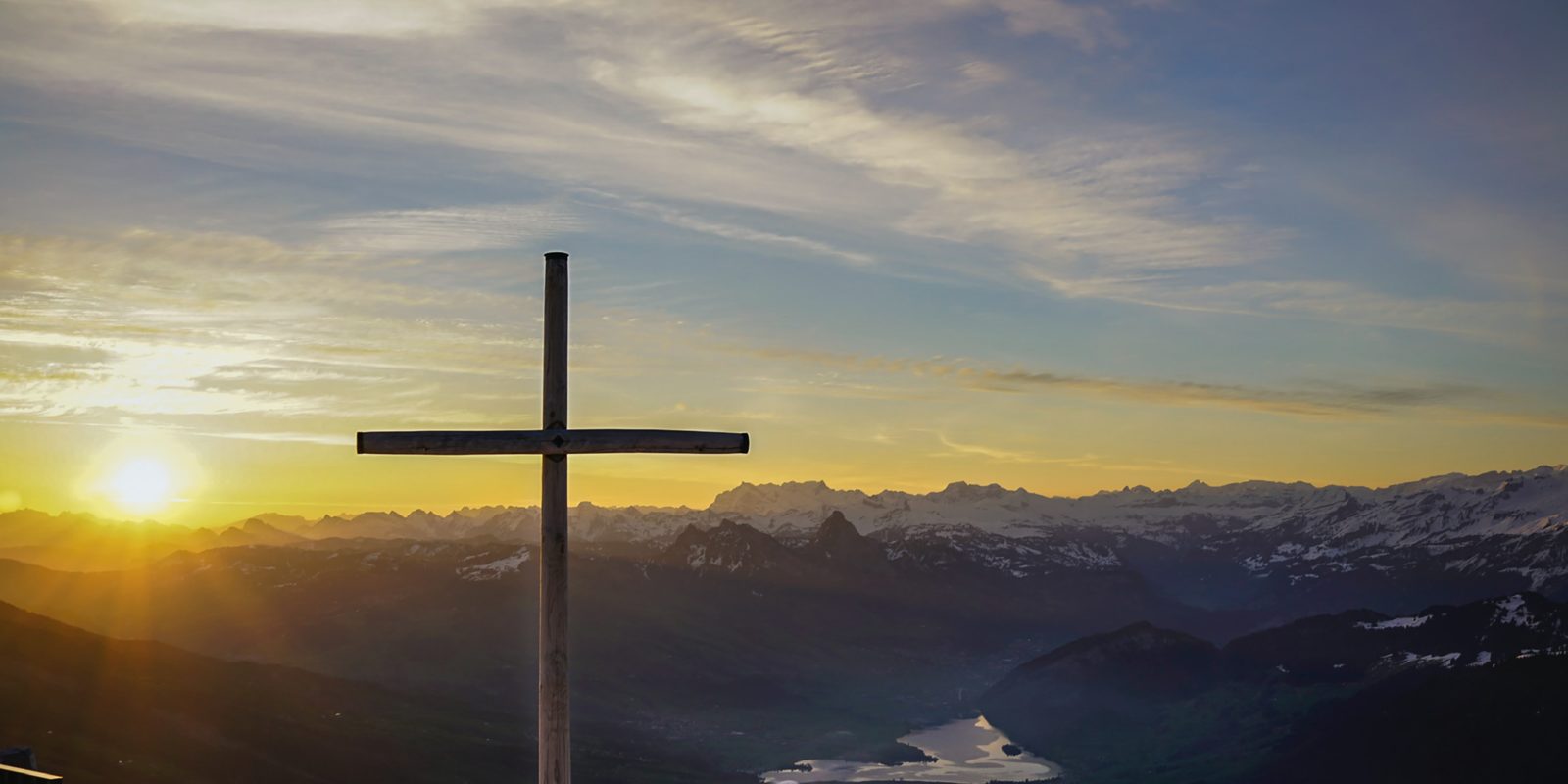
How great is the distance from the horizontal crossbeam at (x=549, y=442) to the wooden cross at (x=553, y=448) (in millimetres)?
12

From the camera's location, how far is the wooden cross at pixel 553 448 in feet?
55.4

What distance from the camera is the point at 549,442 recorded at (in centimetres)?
1681

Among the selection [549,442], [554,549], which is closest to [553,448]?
[549,442]

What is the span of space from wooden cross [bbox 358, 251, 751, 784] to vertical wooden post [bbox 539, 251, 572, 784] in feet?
0.04

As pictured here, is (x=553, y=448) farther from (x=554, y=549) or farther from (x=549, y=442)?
(x=554, y=549)

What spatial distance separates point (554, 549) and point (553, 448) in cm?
133

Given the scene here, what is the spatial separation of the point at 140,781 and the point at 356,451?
209671 mm

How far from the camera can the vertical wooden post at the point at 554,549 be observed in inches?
664

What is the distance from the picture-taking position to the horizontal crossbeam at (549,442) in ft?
55.4

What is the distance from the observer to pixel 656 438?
57.6ft

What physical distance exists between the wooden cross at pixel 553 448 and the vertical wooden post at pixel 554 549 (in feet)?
0.04

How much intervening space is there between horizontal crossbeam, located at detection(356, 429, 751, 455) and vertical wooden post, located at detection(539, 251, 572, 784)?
218 millimetres

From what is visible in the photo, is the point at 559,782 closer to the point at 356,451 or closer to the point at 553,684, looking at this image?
the point at 553,684

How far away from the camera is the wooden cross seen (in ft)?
55.4
